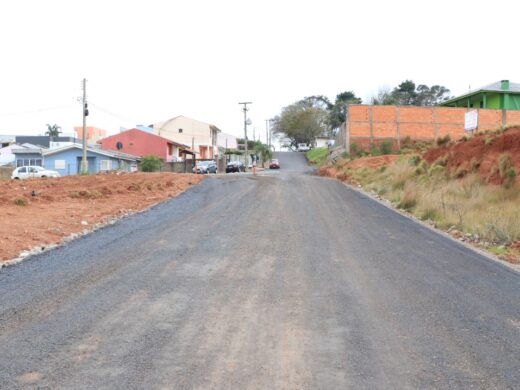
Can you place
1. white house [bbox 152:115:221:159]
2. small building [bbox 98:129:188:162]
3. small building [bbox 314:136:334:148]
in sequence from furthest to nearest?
small building [bbox 314:136:334:148] < white house [bbox 152:115:221:159] < small building [bbox 98:129:188:162]

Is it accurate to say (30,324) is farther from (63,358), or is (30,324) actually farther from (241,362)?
(241,362)

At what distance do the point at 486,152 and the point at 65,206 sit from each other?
1605cm

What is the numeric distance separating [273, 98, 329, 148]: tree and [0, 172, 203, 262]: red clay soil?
88066mm

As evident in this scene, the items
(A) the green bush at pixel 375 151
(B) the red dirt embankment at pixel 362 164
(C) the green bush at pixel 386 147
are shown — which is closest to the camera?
(B) the red dirt embankment at pixel 362 164

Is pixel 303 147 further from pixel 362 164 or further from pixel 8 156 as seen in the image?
pixel 362 164

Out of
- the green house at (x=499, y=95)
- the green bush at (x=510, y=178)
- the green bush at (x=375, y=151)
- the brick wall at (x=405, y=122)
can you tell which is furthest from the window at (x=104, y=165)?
the green bush at (x=510, y=178)

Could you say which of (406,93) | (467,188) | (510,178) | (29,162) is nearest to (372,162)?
(467,188)

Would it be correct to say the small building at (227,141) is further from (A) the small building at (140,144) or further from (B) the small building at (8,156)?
(B) the small building at (8,156)

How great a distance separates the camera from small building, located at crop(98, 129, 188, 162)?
217ft

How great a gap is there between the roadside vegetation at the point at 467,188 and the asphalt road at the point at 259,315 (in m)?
1.60

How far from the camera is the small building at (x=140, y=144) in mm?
66000

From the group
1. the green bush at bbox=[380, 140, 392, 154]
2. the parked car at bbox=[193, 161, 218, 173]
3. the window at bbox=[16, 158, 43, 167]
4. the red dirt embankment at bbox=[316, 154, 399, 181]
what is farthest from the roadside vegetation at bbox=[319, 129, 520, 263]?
the window at bbox=[16, 158, 43, 167]

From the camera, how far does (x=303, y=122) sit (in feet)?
373

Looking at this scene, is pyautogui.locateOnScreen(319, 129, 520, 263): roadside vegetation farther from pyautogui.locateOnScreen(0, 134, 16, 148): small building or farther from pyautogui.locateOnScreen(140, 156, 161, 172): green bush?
pyautogui.locateOnScreen(0, 134, 16, 148): small building
